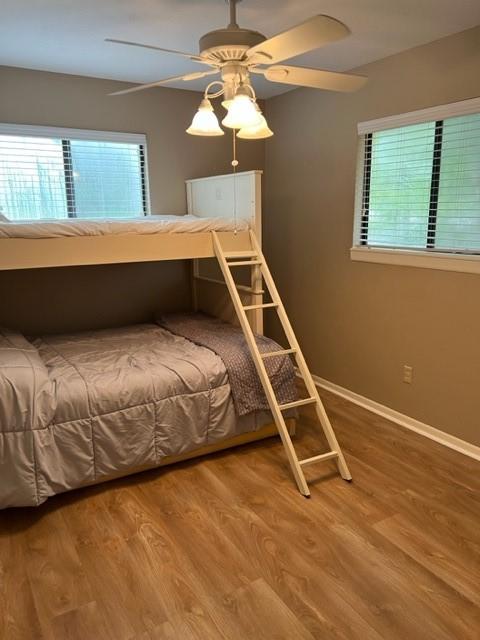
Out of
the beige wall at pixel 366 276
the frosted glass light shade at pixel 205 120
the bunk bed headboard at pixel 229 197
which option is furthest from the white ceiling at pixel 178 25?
the bunk bed headboard at pixel 229 197

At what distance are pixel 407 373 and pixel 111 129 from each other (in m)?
2.91

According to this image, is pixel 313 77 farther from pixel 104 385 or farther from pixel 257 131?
pixel 104 385

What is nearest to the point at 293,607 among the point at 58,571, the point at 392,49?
the point at 58,571

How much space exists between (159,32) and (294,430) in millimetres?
2521

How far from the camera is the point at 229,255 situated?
3.11 m

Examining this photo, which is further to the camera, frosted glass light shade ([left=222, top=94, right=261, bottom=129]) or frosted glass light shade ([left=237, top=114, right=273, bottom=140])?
frosted glass light shade ([left=237, top=114, right=273, bottom=140])

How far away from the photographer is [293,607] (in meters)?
1.79

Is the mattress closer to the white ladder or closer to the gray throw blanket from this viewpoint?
the white ladder

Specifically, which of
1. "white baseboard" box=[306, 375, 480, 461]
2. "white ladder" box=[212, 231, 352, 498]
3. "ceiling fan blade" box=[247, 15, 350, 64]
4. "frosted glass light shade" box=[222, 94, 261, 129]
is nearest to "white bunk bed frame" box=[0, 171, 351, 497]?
"white ladder" box=[212, 231, 352, 498]

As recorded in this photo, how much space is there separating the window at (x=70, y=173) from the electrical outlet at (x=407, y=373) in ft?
8.09

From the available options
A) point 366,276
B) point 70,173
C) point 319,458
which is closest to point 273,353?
point 319,458

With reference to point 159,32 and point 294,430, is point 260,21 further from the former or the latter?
point 294,430

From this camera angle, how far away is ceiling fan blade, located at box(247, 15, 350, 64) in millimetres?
1419

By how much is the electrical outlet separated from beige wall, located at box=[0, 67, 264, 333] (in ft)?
6.56
